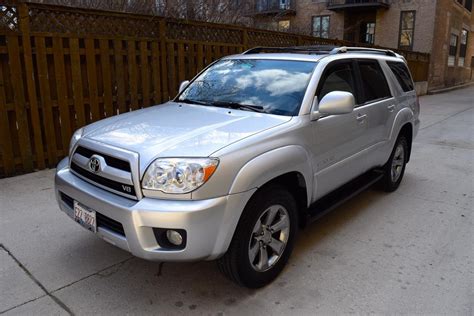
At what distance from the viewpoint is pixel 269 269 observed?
3.08 meters

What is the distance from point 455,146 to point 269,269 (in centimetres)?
661

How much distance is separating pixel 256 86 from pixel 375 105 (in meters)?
1.51

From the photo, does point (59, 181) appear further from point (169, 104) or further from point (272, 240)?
point (272, 240)

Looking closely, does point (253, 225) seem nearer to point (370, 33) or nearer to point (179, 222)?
point (179, 222)

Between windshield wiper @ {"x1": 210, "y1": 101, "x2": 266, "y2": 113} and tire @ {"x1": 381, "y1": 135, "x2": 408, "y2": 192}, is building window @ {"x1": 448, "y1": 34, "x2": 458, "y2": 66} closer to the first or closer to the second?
tire @ {"x1": 381, "y1": 135, "x2": 408, "y2": 192}

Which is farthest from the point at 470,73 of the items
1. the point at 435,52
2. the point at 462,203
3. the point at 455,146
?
the point at 462,203

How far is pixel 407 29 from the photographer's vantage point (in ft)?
78.2

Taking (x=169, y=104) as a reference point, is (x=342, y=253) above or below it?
below

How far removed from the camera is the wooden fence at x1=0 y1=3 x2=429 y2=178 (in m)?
5.38

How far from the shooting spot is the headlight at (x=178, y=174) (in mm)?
2538

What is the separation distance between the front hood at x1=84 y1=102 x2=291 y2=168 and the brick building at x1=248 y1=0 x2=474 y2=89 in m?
19.5

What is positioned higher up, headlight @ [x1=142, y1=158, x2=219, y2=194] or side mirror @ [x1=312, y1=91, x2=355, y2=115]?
side mirror @ [x1=312, y1=91, x2=355, y2=115]

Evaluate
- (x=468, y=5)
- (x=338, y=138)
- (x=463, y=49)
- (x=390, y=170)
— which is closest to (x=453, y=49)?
(x=463, y=49)

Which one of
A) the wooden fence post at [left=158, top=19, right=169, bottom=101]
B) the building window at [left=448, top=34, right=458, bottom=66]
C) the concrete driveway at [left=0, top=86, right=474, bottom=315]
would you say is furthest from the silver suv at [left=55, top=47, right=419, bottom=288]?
the building window at [left=448, top=34, right=458, bottom=66]
